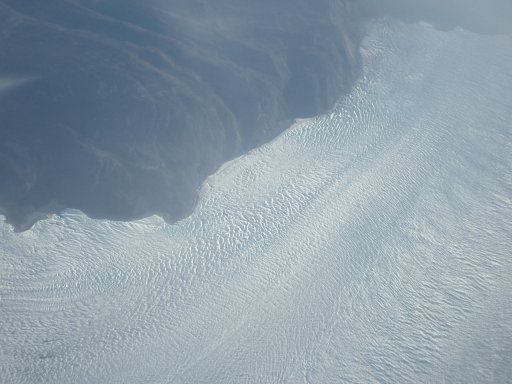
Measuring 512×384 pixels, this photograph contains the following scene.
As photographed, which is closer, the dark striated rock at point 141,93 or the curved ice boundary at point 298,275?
the curved ice boundary at point 298,275

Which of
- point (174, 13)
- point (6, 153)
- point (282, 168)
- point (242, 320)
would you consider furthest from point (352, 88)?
point (6, 153)

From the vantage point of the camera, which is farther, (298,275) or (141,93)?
(141,93)

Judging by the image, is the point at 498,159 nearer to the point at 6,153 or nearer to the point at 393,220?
the point at 393,220

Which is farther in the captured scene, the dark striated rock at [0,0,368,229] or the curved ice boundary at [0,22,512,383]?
the dark striated rock at [0,0,368,229]

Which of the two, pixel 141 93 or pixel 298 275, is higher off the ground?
pixel 141 93
